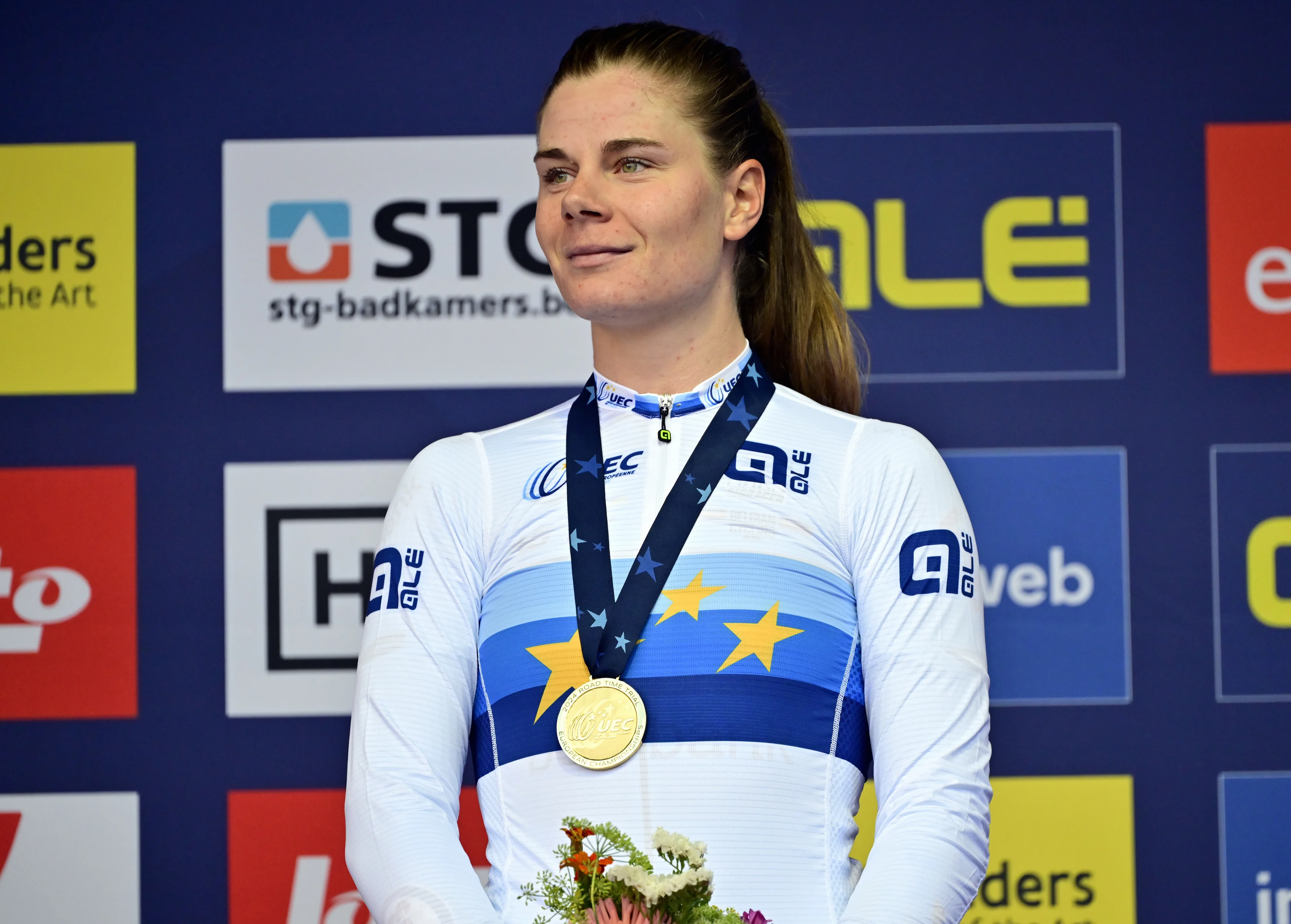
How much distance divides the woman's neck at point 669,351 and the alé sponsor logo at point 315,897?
155 centimetres

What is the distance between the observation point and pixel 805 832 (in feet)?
4.19

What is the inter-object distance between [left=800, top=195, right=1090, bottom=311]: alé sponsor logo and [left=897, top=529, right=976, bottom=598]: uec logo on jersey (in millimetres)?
1379

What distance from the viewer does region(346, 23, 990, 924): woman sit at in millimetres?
1240

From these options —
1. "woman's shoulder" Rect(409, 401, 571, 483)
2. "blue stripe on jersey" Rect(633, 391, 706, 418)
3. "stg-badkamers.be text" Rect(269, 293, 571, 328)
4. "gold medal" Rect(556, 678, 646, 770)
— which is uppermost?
"stg-badkamers.be text" Rect(269, 293, 571, 328)

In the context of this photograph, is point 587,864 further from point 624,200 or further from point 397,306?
point 397,306

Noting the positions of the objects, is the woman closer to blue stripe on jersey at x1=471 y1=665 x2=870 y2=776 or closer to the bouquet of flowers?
blue stripe on jersey at x1=471 y1=665 x2=870 y2=776

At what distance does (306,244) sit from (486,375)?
0.47m

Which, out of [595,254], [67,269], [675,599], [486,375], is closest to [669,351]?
[595,254]

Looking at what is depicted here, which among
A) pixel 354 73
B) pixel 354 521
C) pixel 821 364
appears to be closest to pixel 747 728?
pixel 821 364

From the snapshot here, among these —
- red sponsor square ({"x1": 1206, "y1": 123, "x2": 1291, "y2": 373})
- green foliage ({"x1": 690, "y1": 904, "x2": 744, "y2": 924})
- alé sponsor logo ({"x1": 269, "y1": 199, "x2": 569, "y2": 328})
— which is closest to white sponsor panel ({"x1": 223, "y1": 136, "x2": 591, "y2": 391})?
alé sponsor logo ({"x1": 269, "y1": 199, "x2": 569, "y2": 328})

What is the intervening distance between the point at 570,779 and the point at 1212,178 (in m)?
2.06

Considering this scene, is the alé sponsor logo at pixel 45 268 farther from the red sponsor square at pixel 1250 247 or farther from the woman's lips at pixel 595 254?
the red sponsor square at pixel 1250 247

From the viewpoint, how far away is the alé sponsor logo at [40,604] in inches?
103

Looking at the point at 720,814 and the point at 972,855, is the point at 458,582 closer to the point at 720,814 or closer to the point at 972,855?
the point at 720,814
